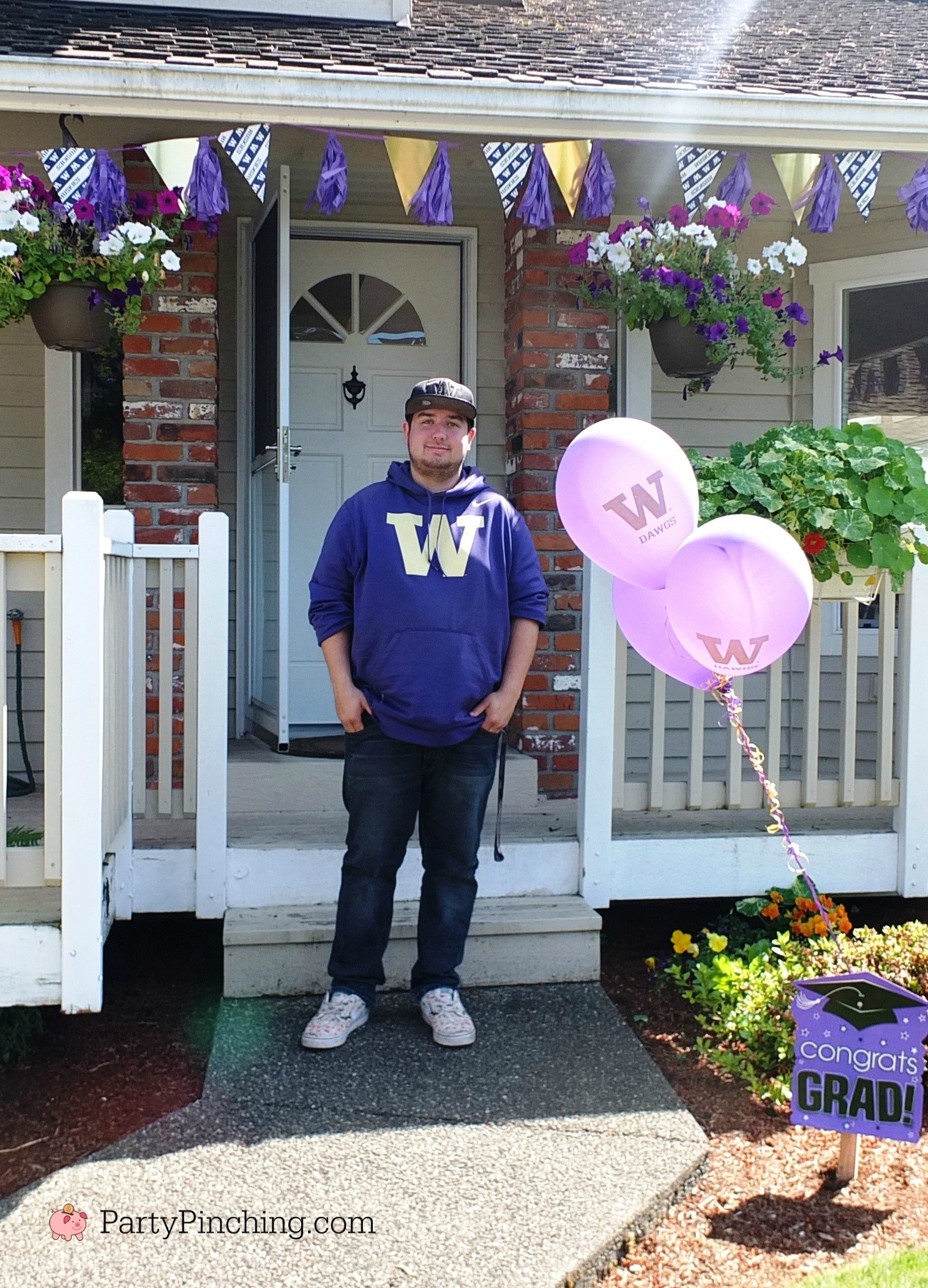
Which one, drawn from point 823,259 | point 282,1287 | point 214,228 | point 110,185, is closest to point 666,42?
point 823,259

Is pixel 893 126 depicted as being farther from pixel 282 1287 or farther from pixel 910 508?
pixel 282 1287

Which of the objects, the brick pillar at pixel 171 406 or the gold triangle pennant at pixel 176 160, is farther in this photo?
the brick pillar at pixel 171 406

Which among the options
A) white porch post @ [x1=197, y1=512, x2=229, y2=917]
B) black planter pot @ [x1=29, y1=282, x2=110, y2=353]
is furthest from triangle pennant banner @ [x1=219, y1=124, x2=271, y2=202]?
white porch post @ [x1=197, y1=512, x2=229, y2=917]

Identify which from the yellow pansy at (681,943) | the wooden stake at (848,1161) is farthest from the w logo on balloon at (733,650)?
the yellow pansy at (681,943)

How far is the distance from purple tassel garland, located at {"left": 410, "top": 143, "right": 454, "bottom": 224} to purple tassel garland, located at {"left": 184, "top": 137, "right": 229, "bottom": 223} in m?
0.68

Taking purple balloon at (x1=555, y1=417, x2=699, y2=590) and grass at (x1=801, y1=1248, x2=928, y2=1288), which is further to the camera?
purple balloon at (x1=555, y1=417, x2=699, y2=590)

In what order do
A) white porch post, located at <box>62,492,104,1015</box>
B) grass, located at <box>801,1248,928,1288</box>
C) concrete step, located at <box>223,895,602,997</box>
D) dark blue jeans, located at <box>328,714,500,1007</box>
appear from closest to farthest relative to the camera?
grass, located at <box>801,1248,928,1288</box> → white porch post, located at <box>62,492,104,1015</box> → dark blue jeans, located at <box>328,714,500,1007</box> → concrete step, located at <box>223,895,602,997</box>

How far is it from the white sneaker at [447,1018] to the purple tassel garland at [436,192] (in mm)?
2704

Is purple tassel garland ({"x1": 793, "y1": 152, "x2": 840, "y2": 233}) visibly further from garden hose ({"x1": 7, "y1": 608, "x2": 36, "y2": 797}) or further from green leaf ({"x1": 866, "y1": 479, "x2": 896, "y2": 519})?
garden hose ({"x1": 7, "y1": 608, "x2": 36, "y2": 797})

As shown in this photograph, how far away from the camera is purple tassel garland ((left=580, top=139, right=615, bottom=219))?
4.32 meters

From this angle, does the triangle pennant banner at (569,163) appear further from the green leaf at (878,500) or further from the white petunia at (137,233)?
the green leaf at (878,500)

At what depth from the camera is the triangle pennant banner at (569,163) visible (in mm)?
4215

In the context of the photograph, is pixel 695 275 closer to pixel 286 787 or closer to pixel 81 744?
pixel 286 787

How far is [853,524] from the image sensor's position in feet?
11.3
